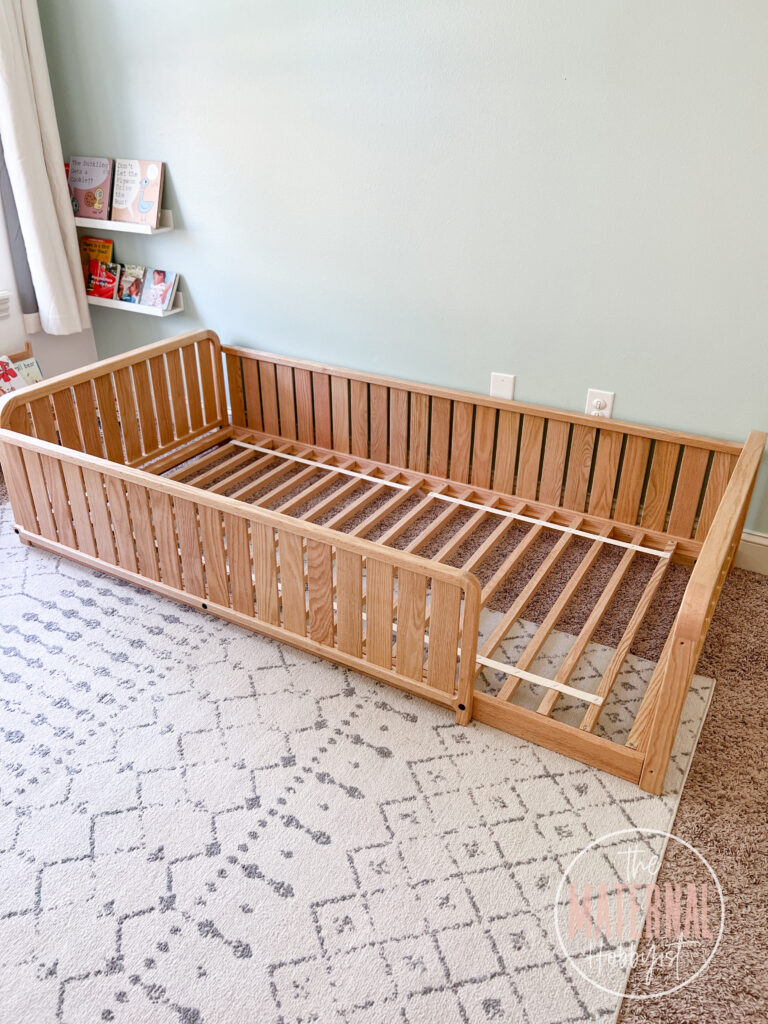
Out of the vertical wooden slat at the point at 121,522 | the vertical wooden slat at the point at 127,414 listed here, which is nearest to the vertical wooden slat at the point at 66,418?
the vertical wooden slat at the point at 127,414

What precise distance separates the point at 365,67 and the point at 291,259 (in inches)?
25.4

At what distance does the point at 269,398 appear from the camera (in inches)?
114

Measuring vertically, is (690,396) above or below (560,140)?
below

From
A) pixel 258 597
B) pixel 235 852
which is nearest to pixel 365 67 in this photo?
pixel 258 597

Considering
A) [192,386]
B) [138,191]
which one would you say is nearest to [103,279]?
[138,191]

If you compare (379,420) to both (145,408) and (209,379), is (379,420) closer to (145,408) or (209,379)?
(209,379)

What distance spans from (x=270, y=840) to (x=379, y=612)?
0.52 meters

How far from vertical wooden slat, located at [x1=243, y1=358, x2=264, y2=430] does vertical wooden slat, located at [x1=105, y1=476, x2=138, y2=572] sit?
952mm

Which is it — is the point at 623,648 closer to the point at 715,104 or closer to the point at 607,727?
the point at 607,727

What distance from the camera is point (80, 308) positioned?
3062 millimetres

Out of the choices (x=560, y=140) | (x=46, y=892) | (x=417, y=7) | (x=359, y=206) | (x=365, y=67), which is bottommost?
(x=46, y=892)

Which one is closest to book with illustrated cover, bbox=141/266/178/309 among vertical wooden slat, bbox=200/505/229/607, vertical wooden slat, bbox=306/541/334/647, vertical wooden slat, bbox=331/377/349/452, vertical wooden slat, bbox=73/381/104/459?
vertical wooden slat, bbox=73/381/104/459

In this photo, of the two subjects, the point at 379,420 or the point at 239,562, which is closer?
the point at 239,562

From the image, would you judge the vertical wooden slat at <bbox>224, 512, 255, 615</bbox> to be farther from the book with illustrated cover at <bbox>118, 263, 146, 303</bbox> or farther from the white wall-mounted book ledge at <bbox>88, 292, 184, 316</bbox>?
the book with illustrated cover at <bbox>118, 263, 146, 303</bbox>
